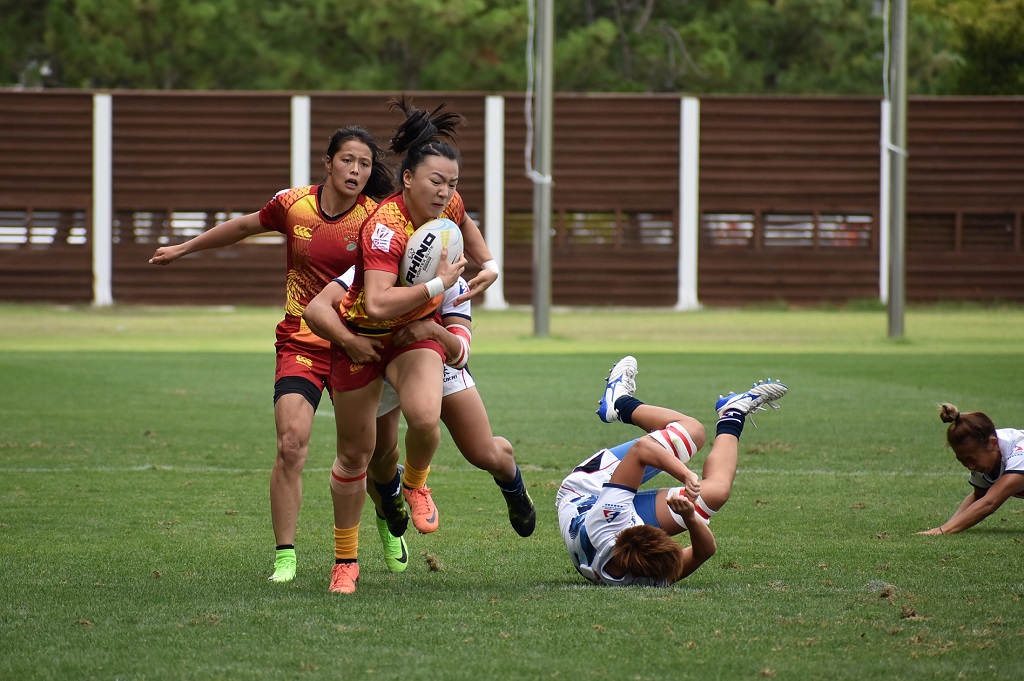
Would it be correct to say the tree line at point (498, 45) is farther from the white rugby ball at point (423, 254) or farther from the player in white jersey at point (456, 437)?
the white rugby ball at point (423, 254)

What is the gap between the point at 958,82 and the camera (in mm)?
39938

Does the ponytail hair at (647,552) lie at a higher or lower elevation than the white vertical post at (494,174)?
lower

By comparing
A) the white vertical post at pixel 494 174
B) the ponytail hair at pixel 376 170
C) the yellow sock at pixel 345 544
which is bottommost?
the yellow sock at pixel 345 544

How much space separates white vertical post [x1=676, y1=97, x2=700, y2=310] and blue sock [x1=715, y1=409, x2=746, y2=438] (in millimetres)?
26648

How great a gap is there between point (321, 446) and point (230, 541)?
158 inches

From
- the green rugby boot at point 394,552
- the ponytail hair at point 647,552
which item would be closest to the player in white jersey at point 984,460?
the ponytail hair at point 647,552

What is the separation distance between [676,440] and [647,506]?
0.33 metres

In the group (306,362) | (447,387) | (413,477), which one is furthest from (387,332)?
(413,477)

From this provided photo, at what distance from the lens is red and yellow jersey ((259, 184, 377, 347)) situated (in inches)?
262

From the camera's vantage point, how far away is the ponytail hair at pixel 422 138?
239 inches

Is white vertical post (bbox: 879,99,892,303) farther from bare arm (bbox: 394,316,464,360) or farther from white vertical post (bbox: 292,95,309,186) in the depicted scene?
bare arm (bbox: 394,316,464,360)

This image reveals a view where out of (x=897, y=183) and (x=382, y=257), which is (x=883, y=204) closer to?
(x=897, y=183)

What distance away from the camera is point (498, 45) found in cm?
3872

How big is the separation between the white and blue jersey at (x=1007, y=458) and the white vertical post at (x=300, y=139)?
26655 millimetres
